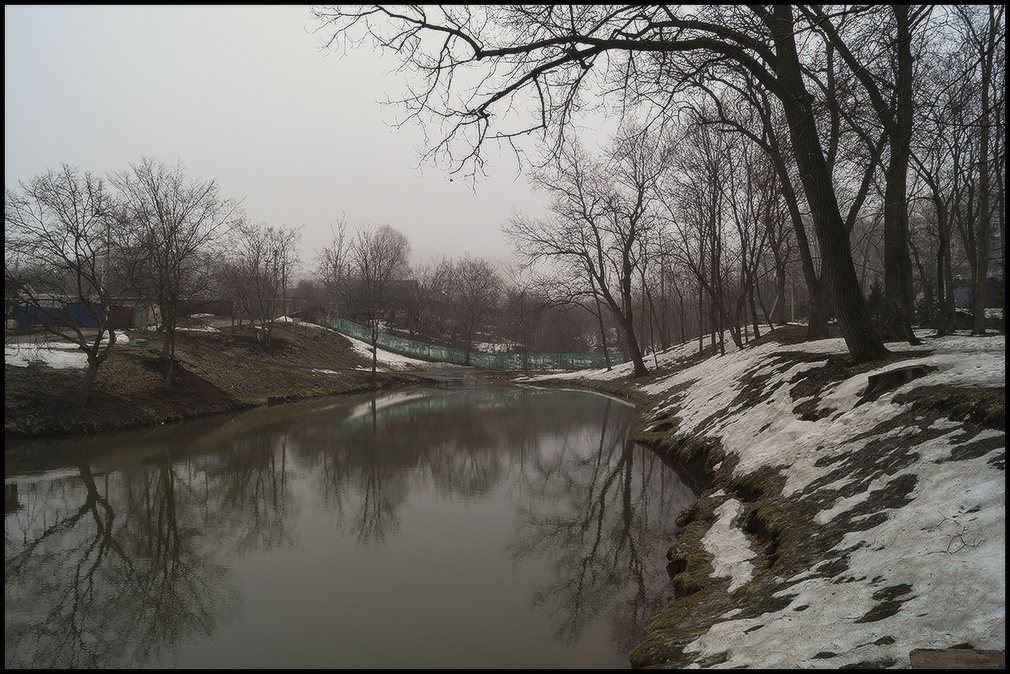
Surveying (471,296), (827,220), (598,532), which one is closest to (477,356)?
(471,296)

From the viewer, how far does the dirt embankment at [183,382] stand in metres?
16.6

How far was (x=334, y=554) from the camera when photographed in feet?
24.2

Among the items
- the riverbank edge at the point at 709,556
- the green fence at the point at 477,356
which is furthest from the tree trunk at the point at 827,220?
the green fence at the point at 477,356

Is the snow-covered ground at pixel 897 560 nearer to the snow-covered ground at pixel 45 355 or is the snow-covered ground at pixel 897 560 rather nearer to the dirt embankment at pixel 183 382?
the dirt embankment at pixel 183 382

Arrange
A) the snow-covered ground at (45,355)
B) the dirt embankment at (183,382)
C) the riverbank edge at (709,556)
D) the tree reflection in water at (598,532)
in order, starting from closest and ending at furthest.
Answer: the riverbank edge at (709,556), the tree reflection in water at (598,532), the dirt embankment at (183,382), the snow-covered ground at (45,355)

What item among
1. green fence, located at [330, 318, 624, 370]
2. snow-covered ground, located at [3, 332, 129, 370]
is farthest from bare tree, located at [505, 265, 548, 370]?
snow-covered ground, located at [3, 332, 129, 370]

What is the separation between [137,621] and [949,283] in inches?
844

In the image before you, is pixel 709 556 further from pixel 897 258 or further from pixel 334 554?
pixel 897 258

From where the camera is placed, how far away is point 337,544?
7.75 metres

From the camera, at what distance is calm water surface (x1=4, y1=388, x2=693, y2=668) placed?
5059 mm

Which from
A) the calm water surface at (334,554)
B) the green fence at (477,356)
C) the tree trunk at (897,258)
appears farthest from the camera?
the green fence at (477,356)

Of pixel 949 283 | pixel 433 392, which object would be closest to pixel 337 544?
pixel 949 283

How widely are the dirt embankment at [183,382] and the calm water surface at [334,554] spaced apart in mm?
2291

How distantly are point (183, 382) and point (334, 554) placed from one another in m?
18.3
